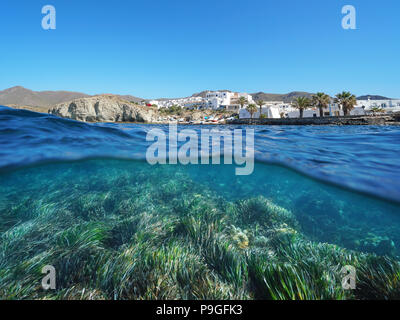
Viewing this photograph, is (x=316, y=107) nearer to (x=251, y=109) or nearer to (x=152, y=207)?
(x=251, y=109)

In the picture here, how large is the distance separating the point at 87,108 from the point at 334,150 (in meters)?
74.2

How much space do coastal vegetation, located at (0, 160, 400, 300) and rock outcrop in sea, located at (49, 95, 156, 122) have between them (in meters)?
63.5

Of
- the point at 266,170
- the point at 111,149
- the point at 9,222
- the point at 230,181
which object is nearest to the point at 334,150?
the point at 266,170

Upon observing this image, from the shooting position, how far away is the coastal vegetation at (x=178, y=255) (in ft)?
7.74

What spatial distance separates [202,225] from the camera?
4.02 meters

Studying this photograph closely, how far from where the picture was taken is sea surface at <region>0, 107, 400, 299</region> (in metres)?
2.67

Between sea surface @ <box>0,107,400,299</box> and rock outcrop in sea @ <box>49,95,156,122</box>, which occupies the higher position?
rock outcrop in sea @ <box>49,95,156,122</box>

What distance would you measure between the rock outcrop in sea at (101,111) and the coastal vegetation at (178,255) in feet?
208

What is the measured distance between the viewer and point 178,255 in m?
2.91

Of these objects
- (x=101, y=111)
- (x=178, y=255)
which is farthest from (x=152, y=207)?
(x=101, y=111)

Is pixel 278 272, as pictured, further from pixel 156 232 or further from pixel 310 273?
pixel 156 232

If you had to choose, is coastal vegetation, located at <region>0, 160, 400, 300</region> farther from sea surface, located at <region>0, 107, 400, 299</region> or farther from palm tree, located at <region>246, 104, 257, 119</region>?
palm tree, located at <region>246, 104, 257, 119</region>

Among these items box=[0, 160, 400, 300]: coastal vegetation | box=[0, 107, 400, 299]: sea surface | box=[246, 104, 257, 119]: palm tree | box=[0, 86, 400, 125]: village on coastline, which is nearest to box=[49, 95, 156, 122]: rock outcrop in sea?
box=[0, 86, 400, 125]: village on coastline

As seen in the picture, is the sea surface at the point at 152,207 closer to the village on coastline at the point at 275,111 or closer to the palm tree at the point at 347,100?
the village on coastline at the point at 275,111
